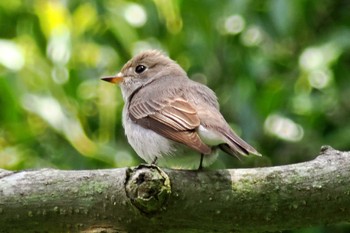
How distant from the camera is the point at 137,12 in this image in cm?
432

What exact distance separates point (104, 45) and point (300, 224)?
2.11 m

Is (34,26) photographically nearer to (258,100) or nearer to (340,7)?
(258,100)

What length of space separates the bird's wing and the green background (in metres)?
0.34

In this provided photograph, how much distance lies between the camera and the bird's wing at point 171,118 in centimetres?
324

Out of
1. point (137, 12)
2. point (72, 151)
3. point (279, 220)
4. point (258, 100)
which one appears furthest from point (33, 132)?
point (279, 220)

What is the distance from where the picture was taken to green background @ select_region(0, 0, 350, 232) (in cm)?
404

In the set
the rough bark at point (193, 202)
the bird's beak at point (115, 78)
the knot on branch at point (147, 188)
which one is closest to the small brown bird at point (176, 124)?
the bird's beak at point (115, 78)

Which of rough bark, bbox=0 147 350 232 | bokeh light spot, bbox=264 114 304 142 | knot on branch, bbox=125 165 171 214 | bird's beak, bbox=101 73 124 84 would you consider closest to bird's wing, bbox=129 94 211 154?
bird's beak, bbox=101 73 124 84

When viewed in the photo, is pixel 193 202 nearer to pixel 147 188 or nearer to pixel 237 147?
pixel 147 188

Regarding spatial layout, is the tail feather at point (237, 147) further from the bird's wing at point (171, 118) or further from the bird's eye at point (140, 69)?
the bird's eye at point (140, 69)

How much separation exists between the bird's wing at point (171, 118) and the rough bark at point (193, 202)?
0.46 metres

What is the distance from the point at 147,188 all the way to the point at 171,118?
1040 millimetres

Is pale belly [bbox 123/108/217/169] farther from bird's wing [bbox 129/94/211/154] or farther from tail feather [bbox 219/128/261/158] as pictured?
tail feather [bbox 219/128/261/158]

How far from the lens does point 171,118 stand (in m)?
3.53
